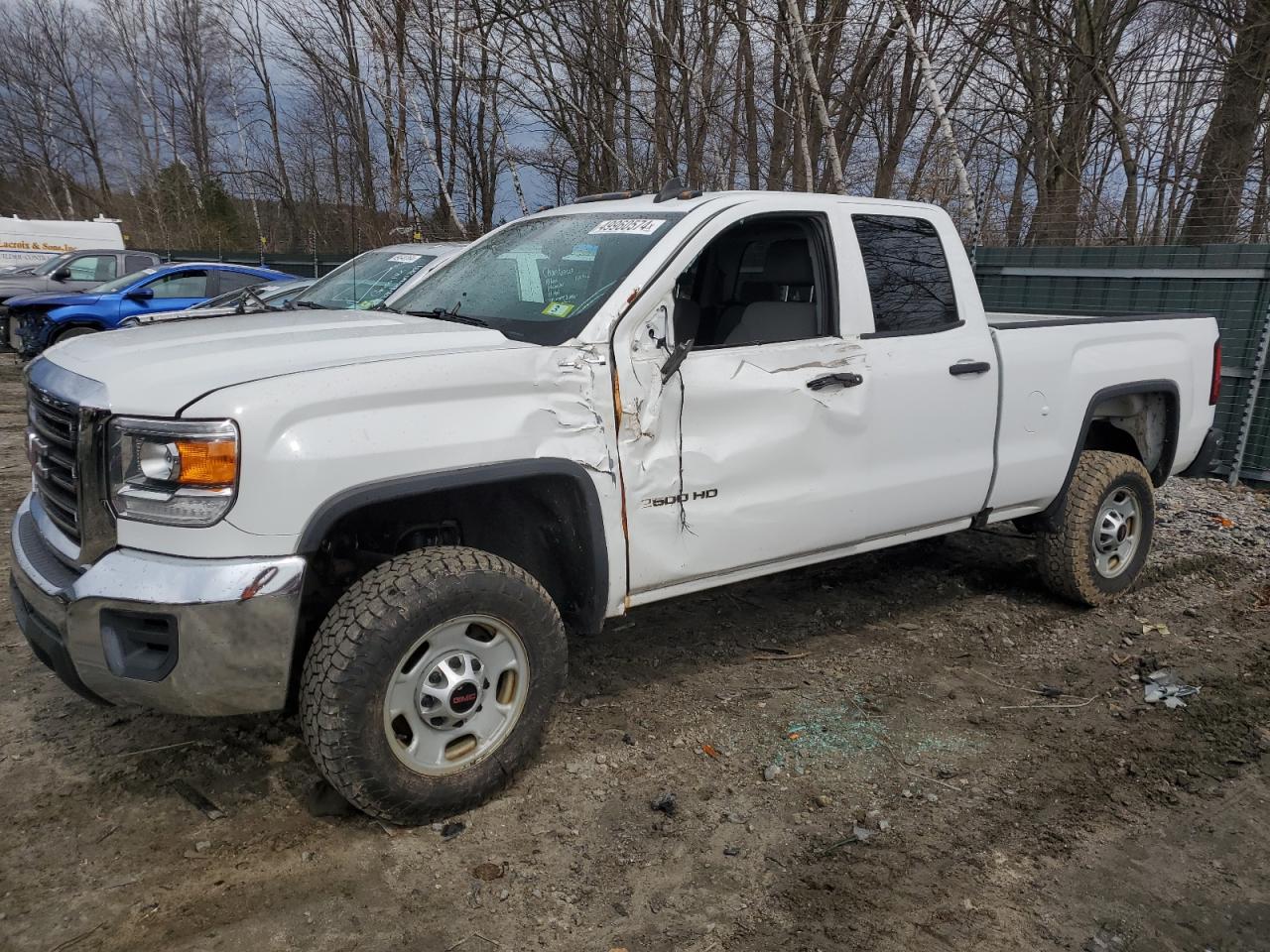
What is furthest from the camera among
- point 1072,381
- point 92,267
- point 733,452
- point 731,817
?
point 92,267

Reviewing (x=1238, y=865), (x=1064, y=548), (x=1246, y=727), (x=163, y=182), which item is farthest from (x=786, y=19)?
(x=163, y=182)

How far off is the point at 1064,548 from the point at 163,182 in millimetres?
38880

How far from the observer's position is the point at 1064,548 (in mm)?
4859

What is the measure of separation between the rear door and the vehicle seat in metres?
0.20

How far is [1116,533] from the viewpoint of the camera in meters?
5.08

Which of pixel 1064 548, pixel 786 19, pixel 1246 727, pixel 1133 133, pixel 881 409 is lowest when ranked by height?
pixel 1246 727

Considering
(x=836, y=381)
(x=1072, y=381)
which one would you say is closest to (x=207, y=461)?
(x=836, y=381)

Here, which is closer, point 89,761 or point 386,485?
point 386,485

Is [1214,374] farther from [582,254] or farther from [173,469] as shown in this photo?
[173,469]

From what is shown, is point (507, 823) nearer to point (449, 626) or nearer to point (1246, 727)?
point (449, 626)

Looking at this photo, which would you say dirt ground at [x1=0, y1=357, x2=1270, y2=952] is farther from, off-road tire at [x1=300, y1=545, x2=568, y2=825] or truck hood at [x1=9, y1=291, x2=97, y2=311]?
truck hood at [x1=9, y1=291, x2=97, y2=311]

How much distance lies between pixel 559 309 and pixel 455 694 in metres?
1.37

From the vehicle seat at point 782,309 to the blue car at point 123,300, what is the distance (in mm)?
10743

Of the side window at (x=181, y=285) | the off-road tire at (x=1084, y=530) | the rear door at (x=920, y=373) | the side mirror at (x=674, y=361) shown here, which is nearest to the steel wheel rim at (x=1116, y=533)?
the off-road tire at (x=1084, y=530)
